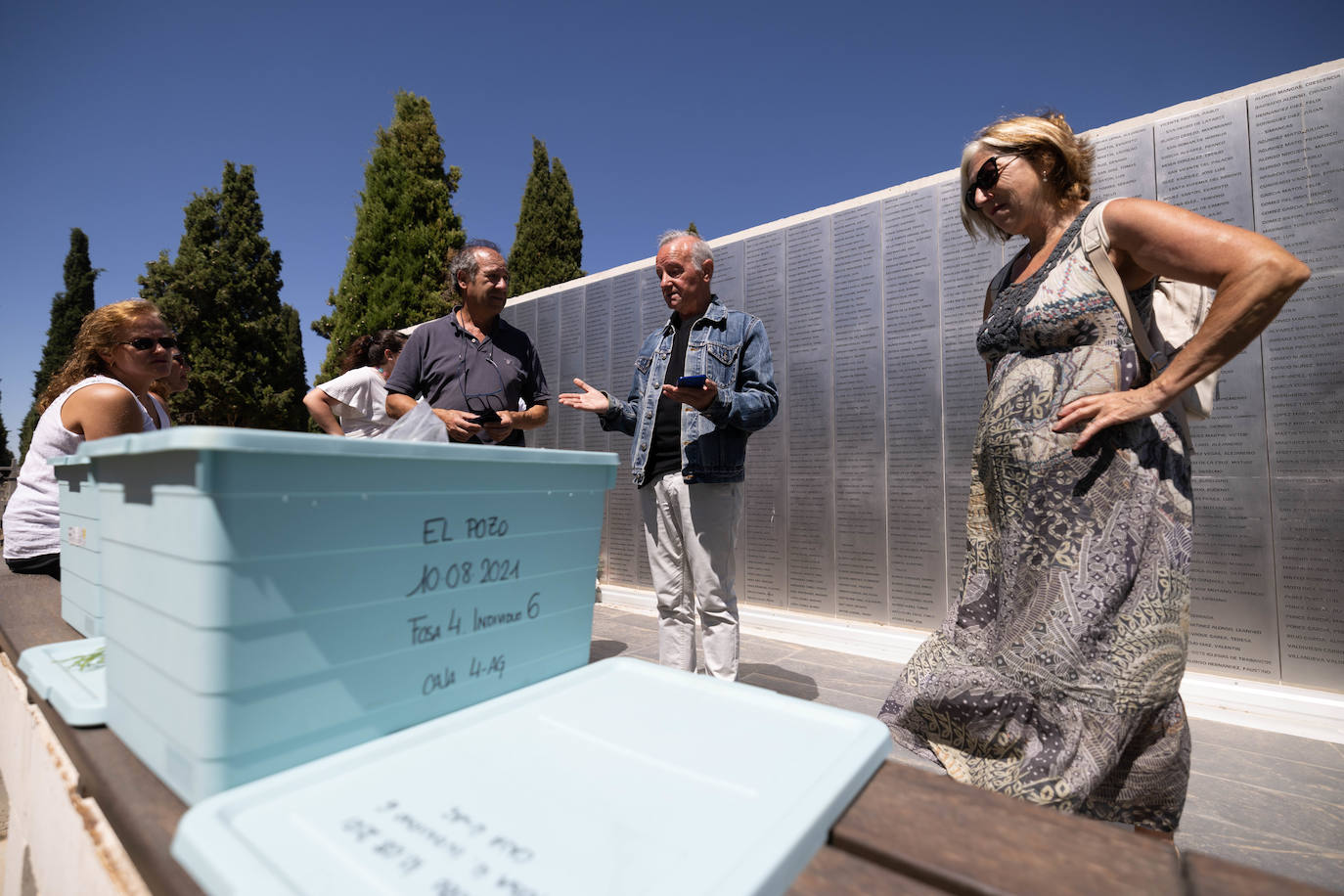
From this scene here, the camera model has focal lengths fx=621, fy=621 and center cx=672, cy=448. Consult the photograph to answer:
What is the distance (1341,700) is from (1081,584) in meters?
2.48

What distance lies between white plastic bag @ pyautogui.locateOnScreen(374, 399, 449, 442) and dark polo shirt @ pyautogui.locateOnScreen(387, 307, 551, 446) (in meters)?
1.75

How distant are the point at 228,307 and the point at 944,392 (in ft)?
61.7

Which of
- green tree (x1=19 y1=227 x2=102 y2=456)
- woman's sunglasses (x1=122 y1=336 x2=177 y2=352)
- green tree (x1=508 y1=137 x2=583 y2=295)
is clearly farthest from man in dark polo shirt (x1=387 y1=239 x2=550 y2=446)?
green tree (x1=19 y1=227 x2=102 y2=456)

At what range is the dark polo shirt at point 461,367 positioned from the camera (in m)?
2.49

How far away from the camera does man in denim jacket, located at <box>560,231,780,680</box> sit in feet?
7.47

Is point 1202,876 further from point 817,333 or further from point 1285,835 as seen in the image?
point 817,333

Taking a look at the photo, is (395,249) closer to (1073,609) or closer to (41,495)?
(41,495)

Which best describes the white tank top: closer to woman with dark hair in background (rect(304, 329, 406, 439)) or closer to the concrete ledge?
woman with dark hair in background (rect(304, 329, 406, 439))

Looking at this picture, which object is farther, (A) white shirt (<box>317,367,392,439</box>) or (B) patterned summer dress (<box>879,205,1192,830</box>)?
(A) white shirt (<box>317,367,392,439</box>)

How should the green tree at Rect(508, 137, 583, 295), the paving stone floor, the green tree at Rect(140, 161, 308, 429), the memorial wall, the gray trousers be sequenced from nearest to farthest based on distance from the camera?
the paving stone floor, the gray trousers, the memorial wall, the green tree at Rect(508, 137, 583, 295), the green tree at Rect(140, 161, 308, 429)

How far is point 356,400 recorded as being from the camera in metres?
3.25

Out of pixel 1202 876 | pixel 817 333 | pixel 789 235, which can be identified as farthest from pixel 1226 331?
pixel 789 235

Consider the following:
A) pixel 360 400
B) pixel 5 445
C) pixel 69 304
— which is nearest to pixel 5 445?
pixel 5 445

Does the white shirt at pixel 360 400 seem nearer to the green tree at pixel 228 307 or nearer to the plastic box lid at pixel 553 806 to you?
the plastic box lid at pixel 553 806
